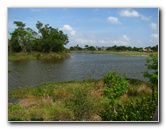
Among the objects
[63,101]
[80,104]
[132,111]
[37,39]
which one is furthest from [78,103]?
[37,39]

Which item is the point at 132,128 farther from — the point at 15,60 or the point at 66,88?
the point at 15,60

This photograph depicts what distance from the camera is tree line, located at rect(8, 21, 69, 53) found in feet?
Answer: 15.4

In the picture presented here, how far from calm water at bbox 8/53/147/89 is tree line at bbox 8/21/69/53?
0.19 metres

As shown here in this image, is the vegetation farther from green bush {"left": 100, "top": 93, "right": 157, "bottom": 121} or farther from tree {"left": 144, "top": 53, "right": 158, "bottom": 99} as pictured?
tree {"left": 144, "top": 53, "right": 158, "bottom": 99}

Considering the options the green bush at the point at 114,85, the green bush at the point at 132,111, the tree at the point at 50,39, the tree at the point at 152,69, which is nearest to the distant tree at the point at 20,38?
the tree at the point at 50,39

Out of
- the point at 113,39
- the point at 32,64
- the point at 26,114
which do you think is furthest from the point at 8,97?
the point at 113,39

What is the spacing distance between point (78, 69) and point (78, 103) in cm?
51

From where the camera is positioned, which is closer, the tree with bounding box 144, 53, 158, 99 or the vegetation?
the tree with bounding box 144, 53, 158, 99

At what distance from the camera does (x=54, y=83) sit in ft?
15.9

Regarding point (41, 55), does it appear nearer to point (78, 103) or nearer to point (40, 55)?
point (40, 55)

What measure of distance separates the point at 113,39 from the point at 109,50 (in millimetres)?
163

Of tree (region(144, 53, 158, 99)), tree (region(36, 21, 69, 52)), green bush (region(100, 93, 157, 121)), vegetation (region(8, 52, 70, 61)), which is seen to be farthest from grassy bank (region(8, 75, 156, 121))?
tree (region(36, 21, 69, 52))

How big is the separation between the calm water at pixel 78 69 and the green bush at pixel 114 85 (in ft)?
0.25

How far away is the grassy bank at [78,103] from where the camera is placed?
14.9ft
